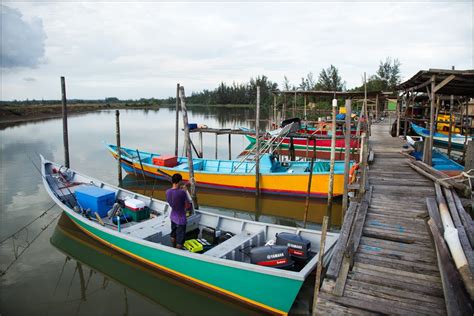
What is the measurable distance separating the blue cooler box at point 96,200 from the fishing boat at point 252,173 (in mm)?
4176

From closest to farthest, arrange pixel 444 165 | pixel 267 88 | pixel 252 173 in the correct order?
1. pixel 444 165
2. pixel 252 173
3. pixel 267 88

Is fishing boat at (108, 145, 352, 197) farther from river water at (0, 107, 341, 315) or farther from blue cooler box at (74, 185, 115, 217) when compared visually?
blue cooler box at (74, 185, 115, 217)

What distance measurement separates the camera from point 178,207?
249 inches

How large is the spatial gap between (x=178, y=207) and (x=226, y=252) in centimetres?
135

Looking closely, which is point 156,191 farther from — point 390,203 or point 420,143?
point 420,143

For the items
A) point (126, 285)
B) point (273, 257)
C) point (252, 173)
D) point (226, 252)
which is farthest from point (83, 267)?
point (252, 173)

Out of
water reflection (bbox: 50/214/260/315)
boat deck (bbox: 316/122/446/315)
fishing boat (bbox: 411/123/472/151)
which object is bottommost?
Result: water reflection (bbox: 50/214/260/315)

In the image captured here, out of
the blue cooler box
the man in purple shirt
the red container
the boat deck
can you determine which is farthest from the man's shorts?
the red container

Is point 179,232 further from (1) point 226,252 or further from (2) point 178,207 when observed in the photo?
(1) point 226,252

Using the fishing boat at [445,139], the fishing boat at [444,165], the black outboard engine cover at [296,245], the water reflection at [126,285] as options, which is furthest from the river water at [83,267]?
the fishing boat at [445,139]

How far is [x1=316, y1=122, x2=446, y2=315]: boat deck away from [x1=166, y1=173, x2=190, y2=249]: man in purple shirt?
3140mm

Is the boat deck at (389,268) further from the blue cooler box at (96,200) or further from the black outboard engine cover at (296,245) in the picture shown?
the blue cooler box at (96,200)

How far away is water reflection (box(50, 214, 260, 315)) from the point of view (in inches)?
239

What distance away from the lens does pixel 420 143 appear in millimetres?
12516
